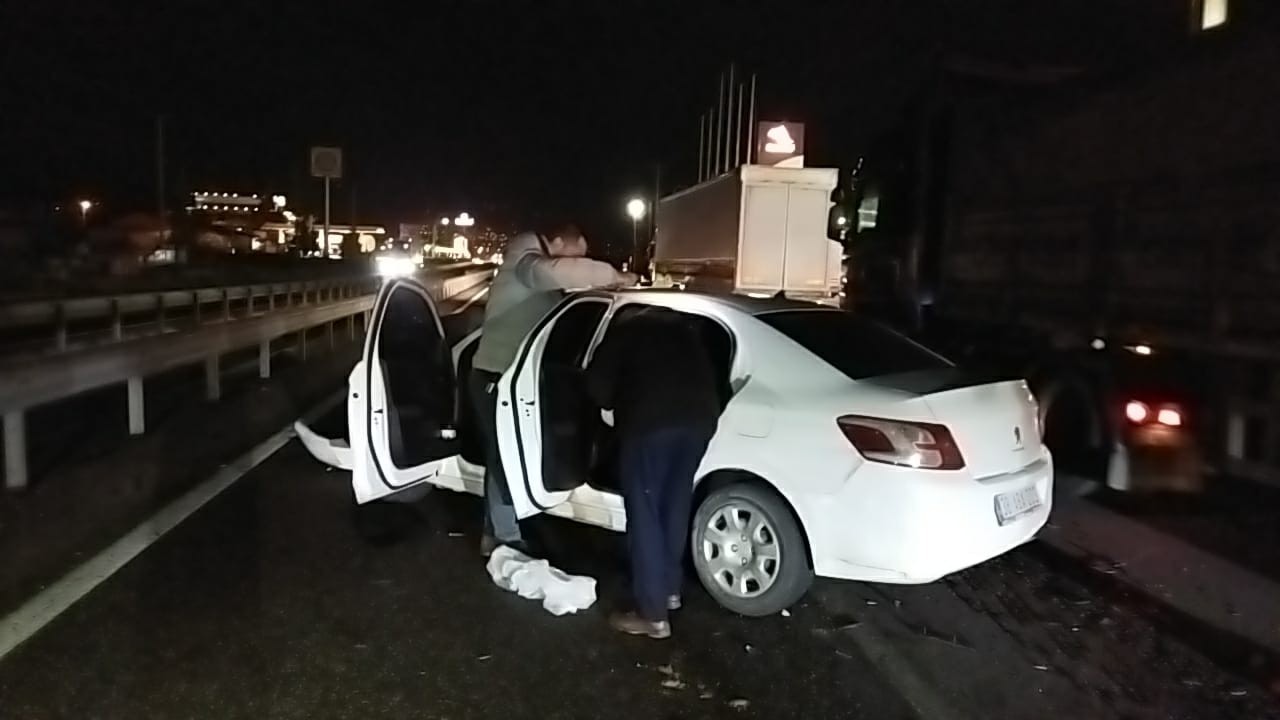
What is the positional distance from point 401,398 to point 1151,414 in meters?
4.76

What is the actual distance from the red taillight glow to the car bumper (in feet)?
9.19

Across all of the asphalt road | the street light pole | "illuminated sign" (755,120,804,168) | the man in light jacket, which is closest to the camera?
the asphalt road

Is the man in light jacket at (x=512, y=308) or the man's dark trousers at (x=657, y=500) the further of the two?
the man in light jacket at (x=512, y=308)

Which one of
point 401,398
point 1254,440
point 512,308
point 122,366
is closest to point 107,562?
point 401,398

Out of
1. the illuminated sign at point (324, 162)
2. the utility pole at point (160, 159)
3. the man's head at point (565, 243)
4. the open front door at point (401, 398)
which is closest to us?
the open front door at point (401, 398)

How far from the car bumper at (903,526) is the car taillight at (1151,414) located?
9.19ft

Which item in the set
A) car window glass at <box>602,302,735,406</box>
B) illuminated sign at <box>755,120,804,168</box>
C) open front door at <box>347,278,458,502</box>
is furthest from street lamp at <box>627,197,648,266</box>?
car window glass at <box>602,302,735,406</box>

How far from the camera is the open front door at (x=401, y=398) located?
264 inches

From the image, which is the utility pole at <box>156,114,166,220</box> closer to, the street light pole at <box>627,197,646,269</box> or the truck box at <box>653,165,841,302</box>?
the street light pole at <box>627,197,646,269</box>

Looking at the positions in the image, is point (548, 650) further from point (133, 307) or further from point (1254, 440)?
point (133, 307)

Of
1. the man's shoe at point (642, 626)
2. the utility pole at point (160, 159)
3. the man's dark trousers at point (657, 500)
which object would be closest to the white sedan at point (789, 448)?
the man's dark trousers at point (657, 500)

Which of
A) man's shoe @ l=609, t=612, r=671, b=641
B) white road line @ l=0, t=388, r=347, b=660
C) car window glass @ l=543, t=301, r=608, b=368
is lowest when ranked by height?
white road line @ l=0, t=388, r=347, b=660

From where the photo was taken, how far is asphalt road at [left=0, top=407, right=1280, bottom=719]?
183 inches

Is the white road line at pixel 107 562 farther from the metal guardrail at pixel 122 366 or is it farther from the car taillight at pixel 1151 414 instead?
the car taillight at pixel 1151 414
